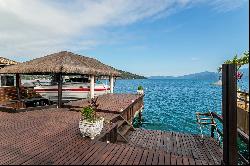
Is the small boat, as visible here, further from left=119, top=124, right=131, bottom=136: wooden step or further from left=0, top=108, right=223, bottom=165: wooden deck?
left=0, top=108, right=223, bottom=165: wooden deck

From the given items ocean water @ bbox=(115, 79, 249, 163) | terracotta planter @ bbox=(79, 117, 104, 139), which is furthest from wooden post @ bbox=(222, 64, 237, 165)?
terracotta planter @ bbox=(79, 117, 104, 139)

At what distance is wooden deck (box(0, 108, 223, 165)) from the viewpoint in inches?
276

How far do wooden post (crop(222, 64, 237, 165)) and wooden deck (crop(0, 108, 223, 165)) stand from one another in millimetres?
1038

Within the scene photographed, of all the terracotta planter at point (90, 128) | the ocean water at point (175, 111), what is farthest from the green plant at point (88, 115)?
the ocean water at point (175, 111)

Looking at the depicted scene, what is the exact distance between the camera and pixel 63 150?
310 inches

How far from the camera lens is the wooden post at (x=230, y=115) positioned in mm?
6246

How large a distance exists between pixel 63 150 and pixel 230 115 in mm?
5244

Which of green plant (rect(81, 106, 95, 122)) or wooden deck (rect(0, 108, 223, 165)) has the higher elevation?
green plant (rect(81, 106, 95, 122))

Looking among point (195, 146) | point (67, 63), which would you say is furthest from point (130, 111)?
point (195, 146)

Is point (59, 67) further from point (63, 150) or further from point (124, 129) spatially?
point (63, 150)

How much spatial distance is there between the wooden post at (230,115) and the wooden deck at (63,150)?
40.9 inches

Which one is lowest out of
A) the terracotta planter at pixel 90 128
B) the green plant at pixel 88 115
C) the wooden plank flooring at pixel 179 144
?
the wooden plank flooring at pixel 179 144

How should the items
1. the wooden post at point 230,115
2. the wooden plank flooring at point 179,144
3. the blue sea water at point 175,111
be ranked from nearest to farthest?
the wooden post at point 230,115, the wooden plank flooring at point 179,144, the blue sea water at point 175,111

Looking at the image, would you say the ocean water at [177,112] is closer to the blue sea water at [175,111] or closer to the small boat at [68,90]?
the blue sea water at [175,111]
